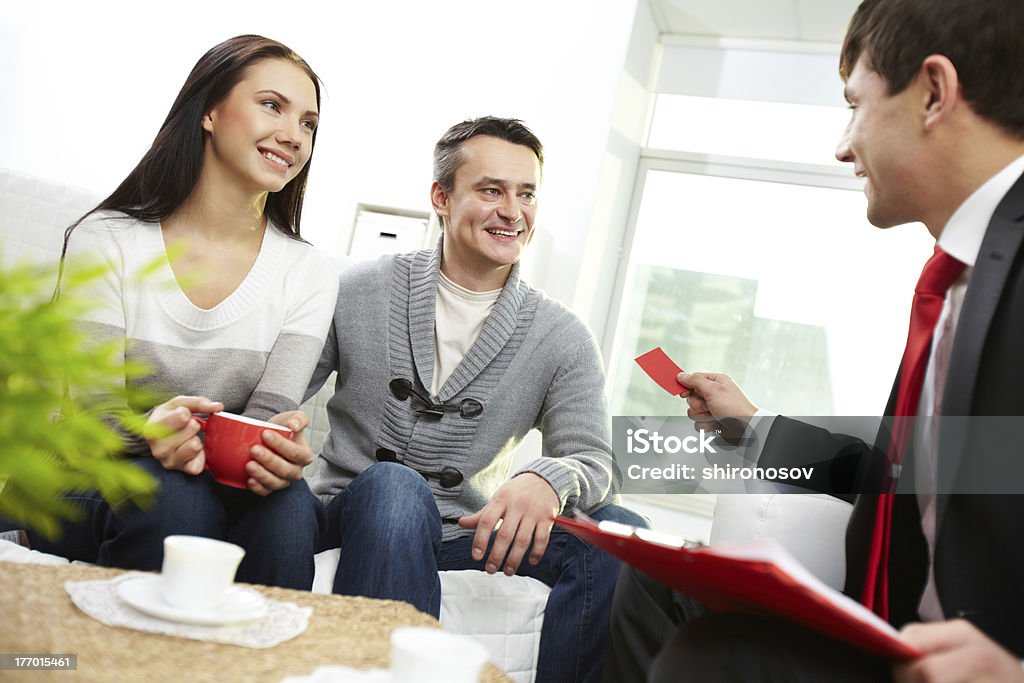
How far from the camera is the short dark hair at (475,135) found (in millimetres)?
2021

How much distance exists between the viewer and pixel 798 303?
442cm

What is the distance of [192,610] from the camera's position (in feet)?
2.70

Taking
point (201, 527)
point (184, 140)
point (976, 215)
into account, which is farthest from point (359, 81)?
point (976, 215)

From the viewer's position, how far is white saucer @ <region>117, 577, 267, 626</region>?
804mm

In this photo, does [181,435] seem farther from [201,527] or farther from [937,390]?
[937,390]

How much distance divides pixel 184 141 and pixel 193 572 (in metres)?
1.11

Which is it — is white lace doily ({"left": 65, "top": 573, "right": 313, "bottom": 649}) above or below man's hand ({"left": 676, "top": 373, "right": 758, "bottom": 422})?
below

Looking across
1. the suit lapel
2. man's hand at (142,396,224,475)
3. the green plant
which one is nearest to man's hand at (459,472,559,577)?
man's hand at (142,396,224,475)

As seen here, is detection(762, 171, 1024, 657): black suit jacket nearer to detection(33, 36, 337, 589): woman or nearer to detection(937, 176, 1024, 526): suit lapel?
detection(937, 176, 1024, 526): suit lapel

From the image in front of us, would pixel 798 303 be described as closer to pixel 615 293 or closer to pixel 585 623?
pixel 615 293

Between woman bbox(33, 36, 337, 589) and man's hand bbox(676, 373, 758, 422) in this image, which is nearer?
woman bbox(33, 36, 337, 589)

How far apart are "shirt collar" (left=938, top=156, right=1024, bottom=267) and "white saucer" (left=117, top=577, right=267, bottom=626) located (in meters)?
0.90

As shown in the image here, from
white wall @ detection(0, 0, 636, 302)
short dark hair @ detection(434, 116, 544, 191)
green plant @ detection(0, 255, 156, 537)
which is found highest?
white wall @ detection(0, 0, 636, 302)

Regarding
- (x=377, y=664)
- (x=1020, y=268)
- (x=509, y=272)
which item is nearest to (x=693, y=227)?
(x=509, y=272)
